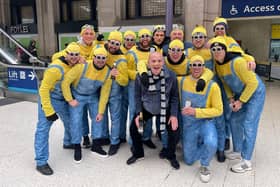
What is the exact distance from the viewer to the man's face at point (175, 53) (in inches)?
128

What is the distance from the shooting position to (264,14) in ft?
28.3

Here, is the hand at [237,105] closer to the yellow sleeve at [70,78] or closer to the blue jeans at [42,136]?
the yellow sleeve at [70,78]

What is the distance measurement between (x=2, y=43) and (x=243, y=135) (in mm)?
8519

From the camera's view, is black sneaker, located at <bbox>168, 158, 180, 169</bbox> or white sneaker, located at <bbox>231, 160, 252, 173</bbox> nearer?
white sneaker, located at <bbox>231, 160, 252, 173</bbox>

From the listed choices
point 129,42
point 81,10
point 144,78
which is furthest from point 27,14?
point 144,78

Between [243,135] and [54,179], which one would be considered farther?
[243,135]

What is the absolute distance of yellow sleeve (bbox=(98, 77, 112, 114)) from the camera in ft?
11.9

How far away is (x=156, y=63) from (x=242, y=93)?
3.32 feet

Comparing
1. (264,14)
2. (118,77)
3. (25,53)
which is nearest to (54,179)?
(118,77)

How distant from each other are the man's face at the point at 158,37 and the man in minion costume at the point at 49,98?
A: 3.35 feet

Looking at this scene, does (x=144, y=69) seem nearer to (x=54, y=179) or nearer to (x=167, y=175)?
(x=167, y=175)

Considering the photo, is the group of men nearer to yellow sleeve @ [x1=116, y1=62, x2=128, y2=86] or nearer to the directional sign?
yellow sleeve @ [x1=116, y1=62, x2=128, y2=86]

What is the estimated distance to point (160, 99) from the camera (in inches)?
128

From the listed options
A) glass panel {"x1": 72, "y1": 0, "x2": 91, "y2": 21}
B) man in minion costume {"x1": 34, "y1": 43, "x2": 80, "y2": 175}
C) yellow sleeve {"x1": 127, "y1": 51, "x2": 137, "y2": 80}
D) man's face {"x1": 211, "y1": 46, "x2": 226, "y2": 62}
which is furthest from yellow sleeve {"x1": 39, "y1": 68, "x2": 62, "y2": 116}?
glass panel {"x1": 72, "y1": 0, "x2": 91, "y2": 21}
